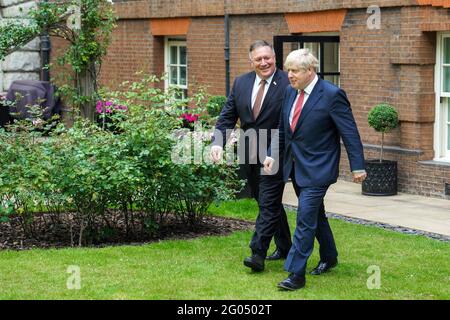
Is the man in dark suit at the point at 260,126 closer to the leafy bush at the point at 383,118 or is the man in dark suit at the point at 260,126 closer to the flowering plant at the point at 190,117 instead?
the flowering plant at the point at 190,117

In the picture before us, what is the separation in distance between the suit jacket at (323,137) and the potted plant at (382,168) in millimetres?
5562

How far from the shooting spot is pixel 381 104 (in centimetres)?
1372

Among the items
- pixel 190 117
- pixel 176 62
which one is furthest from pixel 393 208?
pixel 176 62

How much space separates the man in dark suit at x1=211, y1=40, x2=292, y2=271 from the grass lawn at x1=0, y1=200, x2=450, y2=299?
0.34 m

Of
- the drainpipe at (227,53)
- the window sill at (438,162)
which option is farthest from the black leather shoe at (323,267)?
the drainpipe at (227,53)

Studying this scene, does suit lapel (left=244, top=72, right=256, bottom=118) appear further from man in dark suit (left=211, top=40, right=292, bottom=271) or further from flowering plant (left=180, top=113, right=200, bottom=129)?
flowering plant (left=180, top=113, right=200, bottom=129)

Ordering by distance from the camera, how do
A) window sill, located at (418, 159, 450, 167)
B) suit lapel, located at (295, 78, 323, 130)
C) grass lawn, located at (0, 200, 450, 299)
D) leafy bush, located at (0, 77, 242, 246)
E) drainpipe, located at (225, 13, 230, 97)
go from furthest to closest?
1. drainpipe, located at (225, 13, 230, 97)
2. window sill, located at (418, 159, 450, 167)
3. leafy bush, located at (0, 77, 242, 246)
4. suit lapel, located at (295, 78, 323, 130)
5. grass lawn, located at (0, 200, 450, 299)

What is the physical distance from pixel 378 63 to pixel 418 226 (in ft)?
12.0

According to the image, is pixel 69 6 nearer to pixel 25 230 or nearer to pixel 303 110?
pixel 25 230

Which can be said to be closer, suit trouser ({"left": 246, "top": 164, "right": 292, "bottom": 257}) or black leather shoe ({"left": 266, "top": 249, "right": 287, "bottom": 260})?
suit trouser ({"left": 246, "top": 164, "right": 292, "bottom": 257})

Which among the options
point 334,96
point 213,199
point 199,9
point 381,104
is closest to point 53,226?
point 213,199

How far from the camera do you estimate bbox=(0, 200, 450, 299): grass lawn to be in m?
7.64

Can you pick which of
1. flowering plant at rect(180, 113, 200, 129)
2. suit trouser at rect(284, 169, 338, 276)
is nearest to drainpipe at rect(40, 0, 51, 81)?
flowering plant at rect(180, 113, 200, 129)

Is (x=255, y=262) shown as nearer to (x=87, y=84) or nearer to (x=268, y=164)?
(x=268, y=164)
